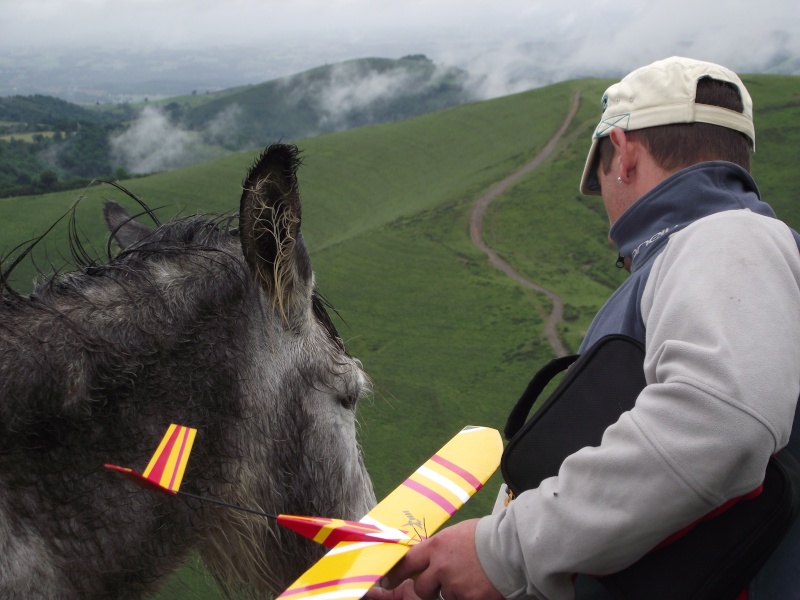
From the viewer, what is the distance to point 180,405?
2506 millimetres

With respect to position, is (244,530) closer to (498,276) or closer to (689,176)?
(689,176)

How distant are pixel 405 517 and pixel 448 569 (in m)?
0.45

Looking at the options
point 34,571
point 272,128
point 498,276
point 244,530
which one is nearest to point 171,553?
point 244,530

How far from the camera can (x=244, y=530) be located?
274 cm

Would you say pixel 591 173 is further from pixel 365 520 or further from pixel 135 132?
pixel 135 132

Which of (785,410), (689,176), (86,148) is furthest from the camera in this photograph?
(86,148)

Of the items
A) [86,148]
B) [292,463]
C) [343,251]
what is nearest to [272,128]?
[86,148]

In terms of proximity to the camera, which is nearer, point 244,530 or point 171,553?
point 171,553

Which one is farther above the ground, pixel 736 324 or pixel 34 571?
pixel 736 324

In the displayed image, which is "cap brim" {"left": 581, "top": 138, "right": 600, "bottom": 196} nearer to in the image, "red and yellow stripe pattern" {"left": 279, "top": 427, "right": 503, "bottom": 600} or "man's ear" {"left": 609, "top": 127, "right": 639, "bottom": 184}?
"man's ear" {"left": 609, "top": 127, "right": 639, "bottom": 184}

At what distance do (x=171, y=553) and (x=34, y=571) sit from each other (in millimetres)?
496

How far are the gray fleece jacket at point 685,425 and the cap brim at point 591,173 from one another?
36.7 inches

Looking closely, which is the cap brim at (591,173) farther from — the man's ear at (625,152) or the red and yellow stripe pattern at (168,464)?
the red and yellow stripe pattern at (168,464)

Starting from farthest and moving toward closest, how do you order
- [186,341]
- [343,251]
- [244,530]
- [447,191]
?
1. [447,191]
2. [343,251]
3. [244,530]
4. [186,341]
